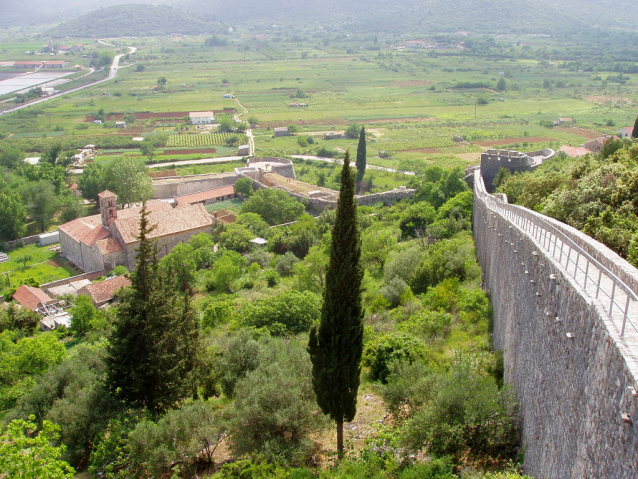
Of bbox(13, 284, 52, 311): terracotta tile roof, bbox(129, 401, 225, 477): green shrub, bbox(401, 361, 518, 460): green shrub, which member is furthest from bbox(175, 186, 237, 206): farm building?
bbox(401, 361, 518, 460): green shrub

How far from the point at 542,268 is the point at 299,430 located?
7221mm

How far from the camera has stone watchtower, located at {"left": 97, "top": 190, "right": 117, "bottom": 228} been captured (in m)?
43.7

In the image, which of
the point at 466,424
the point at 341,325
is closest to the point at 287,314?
the point at 341,325

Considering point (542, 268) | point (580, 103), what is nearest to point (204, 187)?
point (542, 268)

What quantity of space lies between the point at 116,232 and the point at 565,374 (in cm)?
3924

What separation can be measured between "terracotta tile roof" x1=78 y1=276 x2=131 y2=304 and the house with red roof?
4100 millimetres

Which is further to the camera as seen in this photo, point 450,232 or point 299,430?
point 450,232

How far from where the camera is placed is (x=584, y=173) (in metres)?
22.6

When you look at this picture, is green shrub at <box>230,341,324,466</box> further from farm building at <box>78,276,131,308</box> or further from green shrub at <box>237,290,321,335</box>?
farm building at <box>78,276,131,308</box>

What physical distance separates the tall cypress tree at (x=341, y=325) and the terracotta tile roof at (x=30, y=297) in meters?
27.8

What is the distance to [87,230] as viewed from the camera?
45.1m

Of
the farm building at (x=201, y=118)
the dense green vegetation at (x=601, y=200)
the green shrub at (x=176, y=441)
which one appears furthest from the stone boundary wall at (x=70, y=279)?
the farm building at (x=201, y=118)

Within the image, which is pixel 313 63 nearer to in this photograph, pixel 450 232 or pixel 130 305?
pixel 450 232

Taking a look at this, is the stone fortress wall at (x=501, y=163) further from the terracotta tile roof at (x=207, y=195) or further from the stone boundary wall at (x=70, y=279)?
the terracotta tile roof at (x=207, y=195)
